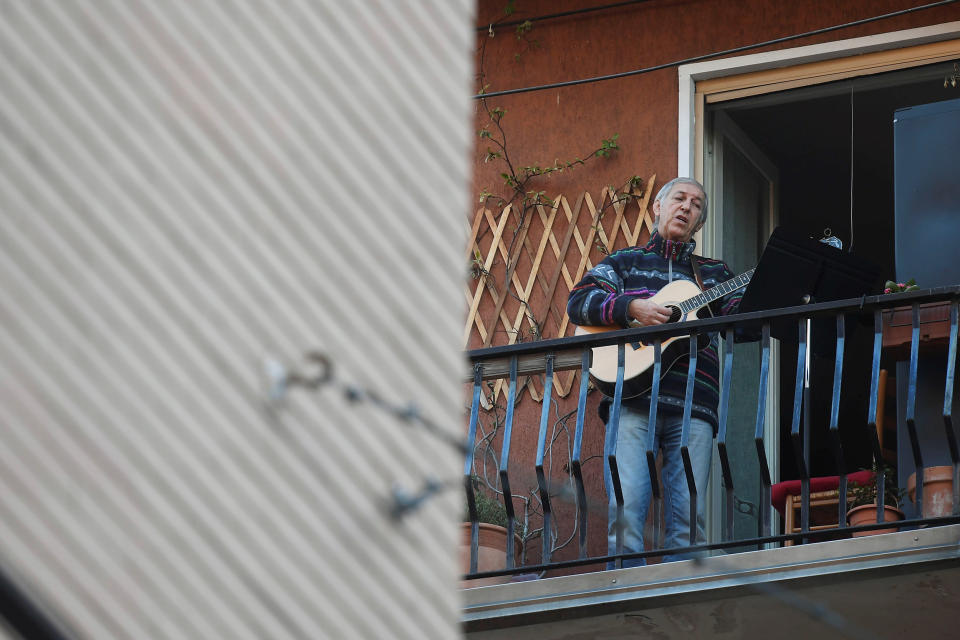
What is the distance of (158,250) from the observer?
2941 millimetres

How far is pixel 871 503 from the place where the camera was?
5.68 m

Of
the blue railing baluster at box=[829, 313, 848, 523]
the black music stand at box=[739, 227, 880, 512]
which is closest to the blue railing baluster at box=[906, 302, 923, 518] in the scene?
the blue railing baluster at box=[829, 313, 848, 523]

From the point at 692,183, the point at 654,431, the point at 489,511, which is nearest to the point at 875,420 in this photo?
the point at 654,431

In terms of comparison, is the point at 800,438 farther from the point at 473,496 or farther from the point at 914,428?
the point at 473,496

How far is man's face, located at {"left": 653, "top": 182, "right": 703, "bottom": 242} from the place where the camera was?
20.1 ft

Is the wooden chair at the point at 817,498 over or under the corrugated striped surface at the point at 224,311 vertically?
under

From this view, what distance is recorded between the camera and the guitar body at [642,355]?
582 cm

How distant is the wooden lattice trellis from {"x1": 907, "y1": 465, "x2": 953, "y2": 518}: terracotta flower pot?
213cm

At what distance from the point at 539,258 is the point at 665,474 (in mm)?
1850

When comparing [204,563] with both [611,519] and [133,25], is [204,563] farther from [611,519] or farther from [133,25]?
[611,519]

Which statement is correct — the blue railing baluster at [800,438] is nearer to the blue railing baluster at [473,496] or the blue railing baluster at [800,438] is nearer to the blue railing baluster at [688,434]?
the blue railing baluster at [688,434]

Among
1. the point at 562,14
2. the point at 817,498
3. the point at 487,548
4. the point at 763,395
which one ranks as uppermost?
the point at 562,14

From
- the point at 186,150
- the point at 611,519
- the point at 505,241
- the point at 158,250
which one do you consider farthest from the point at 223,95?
the point at 505,241

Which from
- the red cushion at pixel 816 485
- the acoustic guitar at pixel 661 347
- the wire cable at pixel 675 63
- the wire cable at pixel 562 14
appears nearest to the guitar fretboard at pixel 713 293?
the acoustic guitar at pixel 661 347
